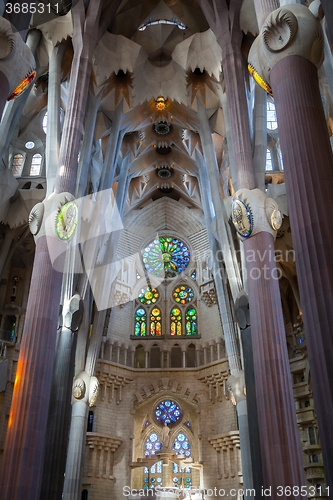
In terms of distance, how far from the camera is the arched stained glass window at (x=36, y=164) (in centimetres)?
2017

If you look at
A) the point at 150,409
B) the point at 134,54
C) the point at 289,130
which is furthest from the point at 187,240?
the point at 289,130

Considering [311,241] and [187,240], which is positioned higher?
[187,240]

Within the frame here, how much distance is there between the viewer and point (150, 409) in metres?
22.3

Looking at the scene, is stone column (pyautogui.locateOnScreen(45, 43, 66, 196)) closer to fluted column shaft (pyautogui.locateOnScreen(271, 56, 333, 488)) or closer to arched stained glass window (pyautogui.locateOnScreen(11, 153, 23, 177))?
arched stained glass window (pyautogui.locateOnScreen(11, 153, 23, 177))

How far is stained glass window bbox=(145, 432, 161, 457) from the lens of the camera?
2136 centimetres

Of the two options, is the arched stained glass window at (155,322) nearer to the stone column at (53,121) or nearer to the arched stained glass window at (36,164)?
the arched stained glass window at (36,164)

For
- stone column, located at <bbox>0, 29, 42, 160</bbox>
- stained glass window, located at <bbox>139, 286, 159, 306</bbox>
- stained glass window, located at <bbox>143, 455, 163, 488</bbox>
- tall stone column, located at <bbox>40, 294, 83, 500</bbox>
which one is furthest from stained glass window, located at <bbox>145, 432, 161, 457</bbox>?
stone column, located at <bbox>0, 29, 42, 160</bbox>

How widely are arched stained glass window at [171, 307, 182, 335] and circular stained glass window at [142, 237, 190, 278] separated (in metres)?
2.17

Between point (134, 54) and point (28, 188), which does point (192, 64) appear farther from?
point (28, 188)

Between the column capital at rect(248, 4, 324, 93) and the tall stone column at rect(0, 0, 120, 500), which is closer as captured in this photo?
the column capital at rect(248, 4, 324, 93)

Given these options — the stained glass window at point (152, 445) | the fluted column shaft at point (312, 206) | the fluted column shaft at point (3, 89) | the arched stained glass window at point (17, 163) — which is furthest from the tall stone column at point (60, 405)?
the stained glass window at point (152, 445)

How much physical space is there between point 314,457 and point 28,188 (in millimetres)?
15626

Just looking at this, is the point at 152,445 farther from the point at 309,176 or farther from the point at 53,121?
the point at 309,176

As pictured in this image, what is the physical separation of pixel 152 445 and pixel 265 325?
13.7 metres
